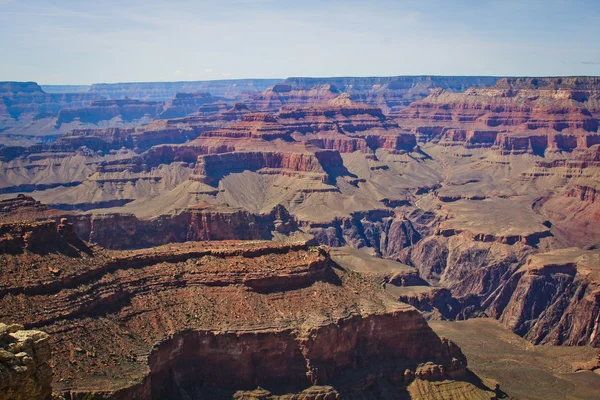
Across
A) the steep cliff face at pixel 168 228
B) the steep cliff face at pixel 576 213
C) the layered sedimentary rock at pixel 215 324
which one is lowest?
the steep cliff face at pixel 576 213

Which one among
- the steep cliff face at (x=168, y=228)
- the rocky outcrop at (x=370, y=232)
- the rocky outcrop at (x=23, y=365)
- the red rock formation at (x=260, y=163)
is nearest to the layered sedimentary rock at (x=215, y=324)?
the rocky outcrop at (x=23, y=365)

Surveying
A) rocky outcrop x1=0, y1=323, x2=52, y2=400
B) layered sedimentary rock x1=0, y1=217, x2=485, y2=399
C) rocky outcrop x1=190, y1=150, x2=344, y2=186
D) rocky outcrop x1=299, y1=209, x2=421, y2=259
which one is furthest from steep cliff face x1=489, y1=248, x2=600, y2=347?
rocky outcrop x1=0, y1=323, x2=52, y2=400

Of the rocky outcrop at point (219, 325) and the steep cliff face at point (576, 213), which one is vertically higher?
the rocky outcrop at point (219, 325)

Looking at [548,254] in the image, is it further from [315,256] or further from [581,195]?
[315,256]

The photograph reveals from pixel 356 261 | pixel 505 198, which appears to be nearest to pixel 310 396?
pixel 356 261

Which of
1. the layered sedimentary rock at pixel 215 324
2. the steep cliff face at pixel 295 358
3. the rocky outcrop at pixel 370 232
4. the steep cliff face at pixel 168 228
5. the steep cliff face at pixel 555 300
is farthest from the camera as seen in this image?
the rocky outcrop at pixel 370 232

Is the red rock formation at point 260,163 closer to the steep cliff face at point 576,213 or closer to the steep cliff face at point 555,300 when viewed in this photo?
the steep cliff face at point 576,213

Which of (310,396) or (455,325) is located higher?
(310,396)

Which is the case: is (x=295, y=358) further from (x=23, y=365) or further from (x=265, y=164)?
(x=265, y=164)

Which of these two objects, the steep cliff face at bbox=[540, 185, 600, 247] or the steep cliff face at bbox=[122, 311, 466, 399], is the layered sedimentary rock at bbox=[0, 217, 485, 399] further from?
the steep cliff face at bbox=[540, 185, 600, 247]
